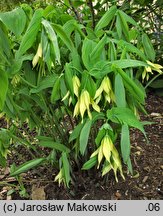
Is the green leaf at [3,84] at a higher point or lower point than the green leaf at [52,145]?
higher

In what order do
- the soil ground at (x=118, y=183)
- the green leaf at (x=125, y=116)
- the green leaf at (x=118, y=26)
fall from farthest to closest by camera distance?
1. the soil ground at (x=118, y=183)
2. the green leaf at (x=118, y=26)
3. the green leaf at (x=125, y=116)

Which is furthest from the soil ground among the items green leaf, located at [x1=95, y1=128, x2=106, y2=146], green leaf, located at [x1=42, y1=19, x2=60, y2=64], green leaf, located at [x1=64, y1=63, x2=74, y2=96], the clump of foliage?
green leaf, located at [x1=42, y1=19, x2=60, y2=64]

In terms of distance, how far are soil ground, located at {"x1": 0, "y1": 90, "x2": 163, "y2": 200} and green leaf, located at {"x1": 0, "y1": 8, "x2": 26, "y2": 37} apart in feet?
1.94

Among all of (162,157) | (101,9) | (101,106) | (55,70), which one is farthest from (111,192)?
(101,9)

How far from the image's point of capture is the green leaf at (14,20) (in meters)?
0.83

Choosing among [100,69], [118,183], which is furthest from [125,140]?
[118,183]

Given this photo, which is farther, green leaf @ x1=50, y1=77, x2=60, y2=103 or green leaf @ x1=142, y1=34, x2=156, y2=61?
green leaf @ x1=142, y1=34, x2=156, y2=61

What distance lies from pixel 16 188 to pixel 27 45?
700 millimetres

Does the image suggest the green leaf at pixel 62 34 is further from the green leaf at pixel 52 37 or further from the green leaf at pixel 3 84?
the green leaf at pixel 3 84

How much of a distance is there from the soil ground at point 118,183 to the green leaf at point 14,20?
23.3 inches

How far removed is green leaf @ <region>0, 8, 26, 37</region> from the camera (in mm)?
831

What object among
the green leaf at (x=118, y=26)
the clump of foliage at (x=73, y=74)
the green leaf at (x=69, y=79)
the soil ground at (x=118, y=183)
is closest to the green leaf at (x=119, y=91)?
the clump of foliage at (x=73, y=74)

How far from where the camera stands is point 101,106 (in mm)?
1025

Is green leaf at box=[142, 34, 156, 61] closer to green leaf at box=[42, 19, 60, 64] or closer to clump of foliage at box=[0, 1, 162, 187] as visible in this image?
clump of foliage at box=[0, 1, 162, 187]
